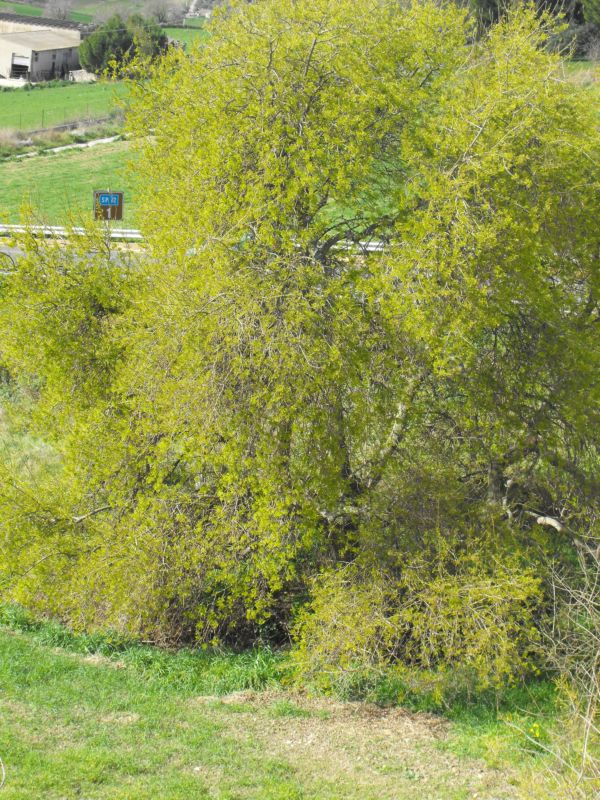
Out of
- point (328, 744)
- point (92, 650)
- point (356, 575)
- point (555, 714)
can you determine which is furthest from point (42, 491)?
point (555, 714)

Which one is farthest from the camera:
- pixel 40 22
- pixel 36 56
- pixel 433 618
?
pixel 40 22

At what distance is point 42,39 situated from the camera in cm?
7238

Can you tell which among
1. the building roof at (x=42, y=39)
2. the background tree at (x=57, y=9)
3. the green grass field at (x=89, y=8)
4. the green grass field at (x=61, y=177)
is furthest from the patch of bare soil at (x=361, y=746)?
the background tree at (x=57, y=9)

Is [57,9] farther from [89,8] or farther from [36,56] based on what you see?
[36,56]

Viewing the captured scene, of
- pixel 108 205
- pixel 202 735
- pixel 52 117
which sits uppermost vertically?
pixel 108 205

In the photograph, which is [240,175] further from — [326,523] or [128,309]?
[326,523]

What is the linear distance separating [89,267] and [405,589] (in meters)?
6.05

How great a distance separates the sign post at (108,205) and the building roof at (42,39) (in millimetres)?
56080

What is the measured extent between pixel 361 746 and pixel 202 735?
154cm

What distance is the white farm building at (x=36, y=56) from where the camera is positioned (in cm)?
6931

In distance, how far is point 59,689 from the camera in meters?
11.2

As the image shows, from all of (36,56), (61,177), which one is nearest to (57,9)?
(36,56)

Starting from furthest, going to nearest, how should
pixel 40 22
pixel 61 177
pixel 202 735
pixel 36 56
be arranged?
1. pixel 40 22
2. pixel 36 56
3. pixel 61 177
4. pixel 202 735

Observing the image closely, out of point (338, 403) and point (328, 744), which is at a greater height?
point (338, 403)
